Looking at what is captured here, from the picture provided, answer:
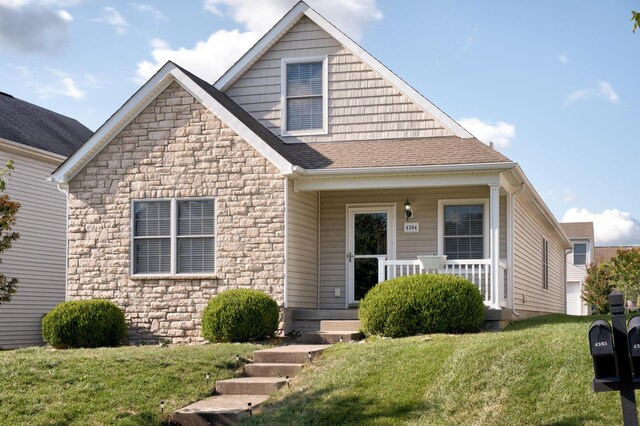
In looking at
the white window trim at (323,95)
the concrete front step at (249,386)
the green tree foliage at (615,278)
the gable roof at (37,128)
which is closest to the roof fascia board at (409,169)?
the white window trim at (323,95)

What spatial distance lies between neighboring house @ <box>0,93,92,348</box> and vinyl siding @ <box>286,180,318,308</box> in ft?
27.5

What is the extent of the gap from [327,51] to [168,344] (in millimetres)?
6726

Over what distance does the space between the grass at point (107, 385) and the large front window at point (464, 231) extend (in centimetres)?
533

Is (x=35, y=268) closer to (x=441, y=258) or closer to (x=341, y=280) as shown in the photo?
(x=341, y=280)

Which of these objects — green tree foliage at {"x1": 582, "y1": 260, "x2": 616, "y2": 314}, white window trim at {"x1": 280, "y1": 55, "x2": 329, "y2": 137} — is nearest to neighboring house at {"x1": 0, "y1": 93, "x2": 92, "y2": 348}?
white window trim at {"x1": 280, "y1": 55, "x2": 329, "y2": 137}

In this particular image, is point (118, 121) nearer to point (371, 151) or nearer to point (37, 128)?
point (371, 151)

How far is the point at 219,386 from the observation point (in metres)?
11.1

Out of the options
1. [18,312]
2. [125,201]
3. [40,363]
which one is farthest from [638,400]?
[18,312]

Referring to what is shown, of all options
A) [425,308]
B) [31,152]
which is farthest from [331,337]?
[31,152]

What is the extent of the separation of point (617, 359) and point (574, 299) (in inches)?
1521

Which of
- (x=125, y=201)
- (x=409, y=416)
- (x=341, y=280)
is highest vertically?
(x=125, y=201)

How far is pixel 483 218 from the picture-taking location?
1630 cm

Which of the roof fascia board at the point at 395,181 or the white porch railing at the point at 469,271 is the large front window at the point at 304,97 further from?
the white porch railing at the point at 469,271

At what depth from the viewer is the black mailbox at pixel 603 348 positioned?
5.95m
